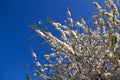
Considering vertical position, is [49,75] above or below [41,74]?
below

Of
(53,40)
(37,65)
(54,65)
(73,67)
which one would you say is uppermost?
(37,65)

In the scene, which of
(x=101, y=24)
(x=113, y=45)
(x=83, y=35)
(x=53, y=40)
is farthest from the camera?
(x=83, y=35)

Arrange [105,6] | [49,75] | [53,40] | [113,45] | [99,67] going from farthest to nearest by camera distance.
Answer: [49,75]
[105,6]
[99,67]
[53,40]
[113,45]

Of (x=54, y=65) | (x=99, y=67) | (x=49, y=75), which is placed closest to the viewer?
(x=99, y=67)

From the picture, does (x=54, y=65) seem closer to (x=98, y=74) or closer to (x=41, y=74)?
(x=41, y=74)

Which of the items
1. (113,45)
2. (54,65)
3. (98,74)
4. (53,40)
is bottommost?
(113,45)

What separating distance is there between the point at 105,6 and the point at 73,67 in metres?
1.85

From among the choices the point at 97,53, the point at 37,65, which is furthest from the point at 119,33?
the point at 37,65

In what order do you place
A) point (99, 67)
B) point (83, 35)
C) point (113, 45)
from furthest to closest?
point (83, 35), point (99, 67), point (113, 45)

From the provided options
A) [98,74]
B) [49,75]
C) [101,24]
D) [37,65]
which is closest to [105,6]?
[101,24]

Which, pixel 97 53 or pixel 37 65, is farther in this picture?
pixel 37 65

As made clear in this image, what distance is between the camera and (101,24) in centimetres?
684

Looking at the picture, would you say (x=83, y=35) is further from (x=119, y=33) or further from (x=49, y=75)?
(x=119, y=33)

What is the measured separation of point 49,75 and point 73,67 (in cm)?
67
